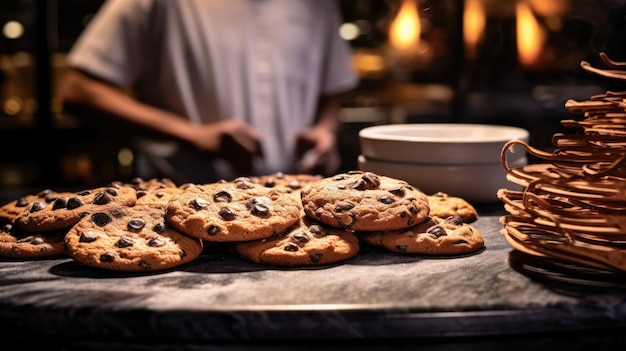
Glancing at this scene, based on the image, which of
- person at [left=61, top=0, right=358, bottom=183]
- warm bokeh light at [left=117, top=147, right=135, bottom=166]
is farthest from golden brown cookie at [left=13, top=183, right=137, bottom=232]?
warm bokeh light at [left=117, top=147, right=135, bottom=166]

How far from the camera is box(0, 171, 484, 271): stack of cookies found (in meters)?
1.33

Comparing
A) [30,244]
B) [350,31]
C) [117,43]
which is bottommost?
[30,244]

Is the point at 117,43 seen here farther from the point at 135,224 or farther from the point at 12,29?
the point at 135,224

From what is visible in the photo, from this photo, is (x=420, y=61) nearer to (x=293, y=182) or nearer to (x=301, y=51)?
(x=301, y=51)

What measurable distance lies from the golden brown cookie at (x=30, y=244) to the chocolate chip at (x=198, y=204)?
281 mm

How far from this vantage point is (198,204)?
1.39 metres

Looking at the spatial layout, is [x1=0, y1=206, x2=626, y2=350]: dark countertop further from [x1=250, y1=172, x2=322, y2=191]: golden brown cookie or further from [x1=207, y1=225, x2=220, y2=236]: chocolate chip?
[x1=250, y1=172, x2=322, y2=191]: golden brown cookie

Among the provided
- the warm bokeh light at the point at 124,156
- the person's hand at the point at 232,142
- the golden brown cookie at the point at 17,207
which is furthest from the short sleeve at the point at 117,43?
the golden brown cookie at the point at 17,207

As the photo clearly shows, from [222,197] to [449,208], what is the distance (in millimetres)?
567

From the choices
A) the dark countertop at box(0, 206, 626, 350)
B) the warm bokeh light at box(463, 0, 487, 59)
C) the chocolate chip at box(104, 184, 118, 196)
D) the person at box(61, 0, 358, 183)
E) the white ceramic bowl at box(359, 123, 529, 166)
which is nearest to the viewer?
the dark countertop at box(0, 206, 626, 350)

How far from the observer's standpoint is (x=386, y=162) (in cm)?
195

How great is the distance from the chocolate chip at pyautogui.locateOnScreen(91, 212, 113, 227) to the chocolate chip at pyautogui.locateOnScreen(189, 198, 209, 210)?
17 cm

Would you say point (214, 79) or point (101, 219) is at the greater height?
point (214, 79)

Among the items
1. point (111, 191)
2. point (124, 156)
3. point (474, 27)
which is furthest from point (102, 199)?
point (474, 27)
